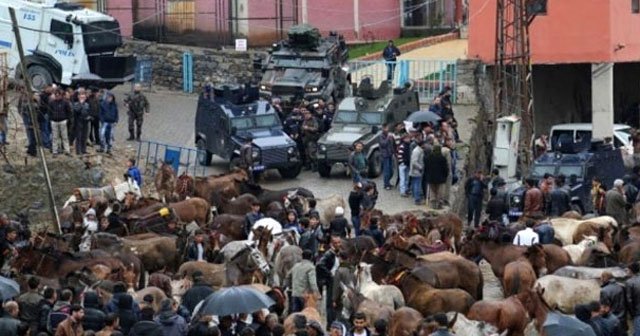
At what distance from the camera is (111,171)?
138ft

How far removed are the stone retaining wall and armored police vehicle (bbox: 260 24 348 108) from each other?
5.88 meters

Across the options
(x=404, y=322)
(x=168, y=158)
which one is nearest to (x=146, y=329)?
(x=404, y=322)

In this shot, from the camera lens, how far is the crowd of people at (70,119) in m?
41.2

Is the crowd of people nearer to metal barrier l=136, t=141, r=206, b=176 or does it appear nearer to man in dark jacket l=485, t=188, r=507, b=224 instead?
metal barrier l=136, t=141, r=206, b=176

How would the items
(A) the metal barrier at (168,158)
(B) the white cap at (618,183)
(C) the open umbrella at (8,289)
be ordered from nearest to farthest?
(C) the open umbrella at (8,289), (B) the white cap at (618,183), (A) the metal barrier at (168,158)

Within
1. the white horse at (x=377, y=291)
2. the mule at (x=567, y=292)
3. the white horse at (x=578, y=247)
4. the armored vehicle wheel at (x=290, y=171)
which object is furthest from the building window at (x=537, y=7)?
the white horse at (x=377, y=291)

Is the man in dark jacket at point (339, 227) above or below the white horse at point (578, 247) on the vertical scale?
above

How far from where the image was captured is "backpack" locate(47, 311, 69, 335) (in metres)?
25.6

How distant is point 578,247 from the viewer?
1297 inches

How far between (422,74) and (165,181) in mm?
13747

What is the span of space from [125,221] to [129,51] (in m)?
21.7

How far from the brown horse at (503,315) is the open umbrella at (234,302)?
3.30 metres

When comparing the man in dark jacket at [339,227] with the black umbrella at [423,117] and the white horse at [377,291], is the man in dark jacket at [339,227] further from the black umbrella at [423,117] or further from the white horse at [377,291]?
the black umbrella at [423,117]

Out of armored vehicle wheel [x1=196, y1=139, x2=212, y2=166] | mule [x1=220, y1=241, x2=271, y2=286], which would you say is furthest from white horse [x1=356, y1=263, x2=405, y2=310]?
armored vehicle wheel [x1=196, y1=139, x2=212, y2=166]
